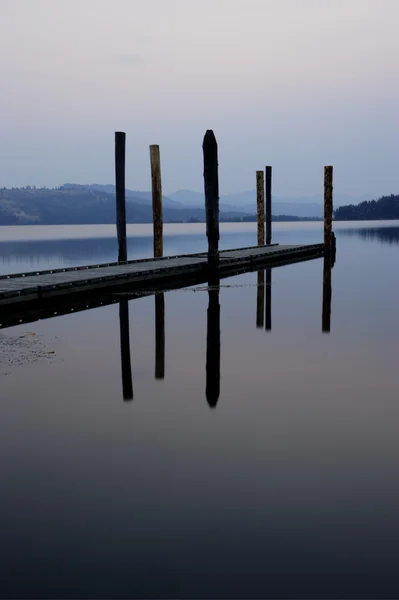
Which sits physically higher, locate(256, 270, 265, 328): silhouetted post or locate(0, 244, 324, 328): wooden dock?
locate(0, 244, 324, 328): wooden dock

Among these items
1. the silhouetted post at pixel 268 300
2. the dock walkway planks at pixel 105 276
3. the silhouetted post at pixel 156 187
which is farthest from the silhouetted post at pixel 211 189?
the silhouetted post at pixel 156 187

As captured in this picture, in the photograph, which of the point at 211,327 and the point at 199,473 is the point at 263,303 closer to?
the point at 211,327

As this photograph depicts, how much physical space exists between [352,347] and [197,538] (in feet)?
26.8

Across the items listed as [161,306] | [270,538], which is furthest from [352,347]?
[270,538]

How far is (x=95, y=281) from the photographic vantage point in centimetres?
1802

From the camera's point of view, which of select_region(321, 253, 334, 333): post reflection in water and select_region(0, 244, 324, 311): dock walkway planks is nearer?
select_region(321, 253, 334, 333): post reflection in water

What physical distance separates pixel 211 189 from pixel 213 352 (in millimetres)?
11428

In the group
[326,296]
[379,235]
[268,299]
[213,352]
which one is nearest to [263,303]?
[268,299]

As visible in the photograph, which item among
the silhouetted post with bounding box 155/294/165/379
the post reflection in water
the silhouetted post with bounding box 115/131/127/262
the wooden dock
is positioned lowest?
the post reflection in water

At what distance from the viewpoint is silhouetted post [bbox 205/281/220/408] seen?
8.91m

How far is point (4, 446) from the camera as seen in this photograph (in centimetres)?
655

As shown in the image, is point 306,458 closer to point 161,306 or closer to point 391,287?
point 161,306

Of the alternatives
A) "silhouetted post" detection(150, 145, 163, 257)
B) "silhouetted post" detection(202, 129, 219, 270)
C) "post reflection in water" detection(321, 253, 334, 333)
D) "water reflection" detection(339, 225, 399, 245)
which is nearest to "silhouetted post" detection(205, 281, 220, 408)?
"post reflection in water" detection(321, 253, 334, 333)

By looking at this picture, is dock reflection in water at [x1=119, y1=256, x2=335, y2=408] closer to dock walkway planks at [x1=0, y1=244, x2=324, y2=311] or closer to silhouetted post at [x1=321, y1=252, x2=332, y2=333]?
silhouetted post at [x1=321, y1=252, x2=332, y2=333]
